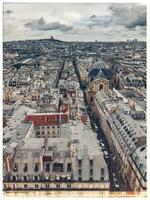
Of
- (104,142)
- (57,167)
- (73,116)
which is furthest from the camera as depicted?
(73,116)

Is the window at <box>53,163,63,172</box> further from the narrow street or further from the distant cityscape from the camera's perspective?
the narrow street

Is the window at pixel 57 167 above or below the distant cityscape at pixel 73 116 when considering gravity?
below

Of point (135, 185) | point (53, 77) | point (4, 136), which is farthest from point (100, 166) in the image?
point (53, 77)

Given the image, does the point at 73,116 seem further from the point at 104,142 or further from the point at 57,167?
the point at 57,167

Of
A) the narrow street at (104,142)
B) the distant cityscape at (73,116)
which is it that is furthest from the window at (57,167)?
the narrow street at (104,142)

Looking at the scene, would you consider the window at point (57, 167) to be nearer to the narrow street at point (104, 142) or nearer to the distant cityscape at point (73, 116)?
the distant cityscape at point (73, 116)

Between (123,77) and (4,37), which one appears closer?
(4,37)

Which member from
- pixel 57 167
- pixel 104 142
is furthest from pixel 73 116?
pixel 57 167

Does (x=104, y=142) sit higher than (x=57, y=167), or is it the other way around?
(x=104, y=142)

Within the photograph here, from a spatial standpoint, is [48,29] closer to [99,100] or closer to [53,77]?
[53,77]
